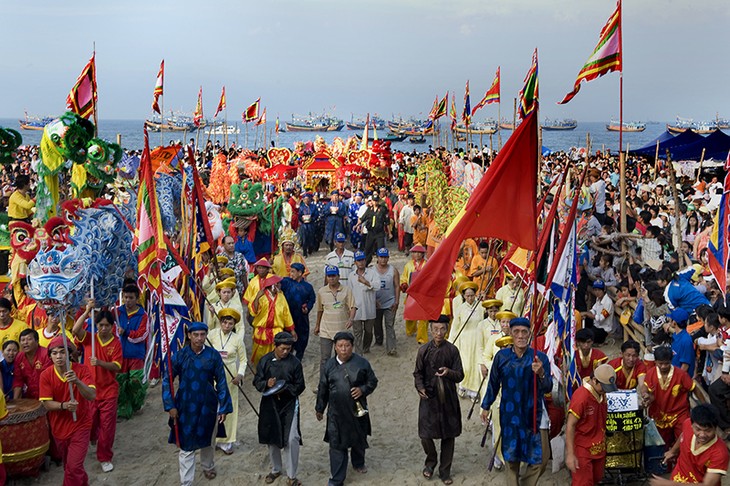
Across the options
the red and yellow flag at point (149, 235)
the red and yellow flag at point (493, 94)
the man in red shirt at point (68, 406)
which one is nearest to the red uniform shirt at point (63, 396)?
the man in red shirt at point (68, 406)

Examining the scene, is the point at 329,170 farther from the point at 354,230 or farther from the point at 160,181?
the point at 160,181

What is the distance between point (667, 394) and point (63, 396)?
5361 mm

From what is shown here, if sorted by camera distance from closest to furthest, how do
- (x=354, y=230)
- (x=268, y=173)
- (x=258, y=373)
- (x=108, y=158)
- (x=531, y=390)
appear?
(x=531, y=390), (x=258, y=373), (x=108, y=158), (x=354, y=230), (x=268, y=173)

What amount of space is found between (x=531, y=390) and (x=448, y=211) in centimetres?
778

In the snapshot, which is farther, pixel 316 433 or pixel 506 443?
pixel 316 433

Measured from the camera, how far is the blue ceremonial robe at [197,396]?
659 centimetres

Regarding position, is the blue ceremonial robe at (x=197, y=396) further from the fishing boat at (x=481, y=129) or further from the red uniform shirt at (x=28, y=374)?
the fishing boat at (x=481, y=129)

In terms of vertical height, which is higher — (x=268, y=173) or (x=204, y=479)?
(x=268, y=173)

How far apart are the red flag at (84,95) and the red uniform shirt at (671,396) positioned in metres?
8.43

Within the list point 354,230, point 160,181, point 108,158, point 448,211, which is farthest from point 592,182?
point 108,158

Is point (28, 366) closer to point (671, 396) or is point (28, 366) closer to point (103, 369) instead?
point (103, 369)

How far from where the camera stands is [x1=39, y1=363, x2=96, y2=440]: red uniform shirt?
21.3 ft

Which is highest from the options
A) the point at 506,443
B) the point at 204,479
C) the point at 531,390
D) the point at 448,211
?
the point at 448,211

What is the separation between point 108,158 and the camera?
9531 millimetres
